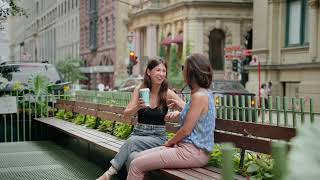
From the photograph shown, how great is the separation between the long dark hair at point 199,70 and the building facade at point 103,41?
176 feet

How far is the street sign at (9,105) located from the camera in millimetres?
12359

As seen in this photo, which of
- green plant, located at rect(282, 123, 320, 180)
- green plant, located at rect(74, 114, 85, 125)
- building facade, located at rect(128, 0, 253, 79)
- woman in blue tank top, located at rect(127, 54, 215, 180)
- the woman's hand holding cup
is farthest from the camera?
building facade, located at rect(128, 0, 253, 79)

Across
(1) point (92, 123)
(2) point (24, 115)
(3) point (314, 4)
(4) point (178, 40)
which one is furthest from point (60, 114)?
(4) point (178, 40)

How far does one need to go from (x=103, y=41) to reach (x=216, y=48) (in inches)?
834

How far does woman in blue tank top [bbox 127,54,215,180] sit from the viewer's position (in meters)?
5.37

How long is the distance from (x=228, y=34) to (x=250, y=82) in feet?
50.4

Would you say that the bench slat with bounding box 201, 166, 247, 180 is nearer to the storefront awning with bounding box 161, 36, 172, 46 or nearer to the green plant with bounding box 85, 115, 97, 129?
the green plant with bounding box 85, 115, 97, 129

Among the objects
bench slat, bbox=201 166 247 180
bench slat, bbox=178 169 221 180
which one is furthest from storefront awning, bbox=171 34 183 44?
bench slat, bbox=178 169 221 180

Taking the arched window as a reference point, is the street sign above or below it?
below

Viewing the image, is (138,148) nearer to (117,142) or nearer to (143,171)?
(143,171)

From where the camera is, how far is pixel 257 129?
215 inches

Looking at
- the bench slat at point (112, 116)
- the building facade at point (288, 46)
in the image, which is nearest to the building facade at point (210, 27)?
the building facade at point (288, 46)

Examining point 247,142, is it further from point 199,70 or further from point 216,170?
point 199,70

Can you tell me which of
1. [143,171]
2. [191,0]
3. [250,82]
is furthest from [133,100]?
[191,0]
